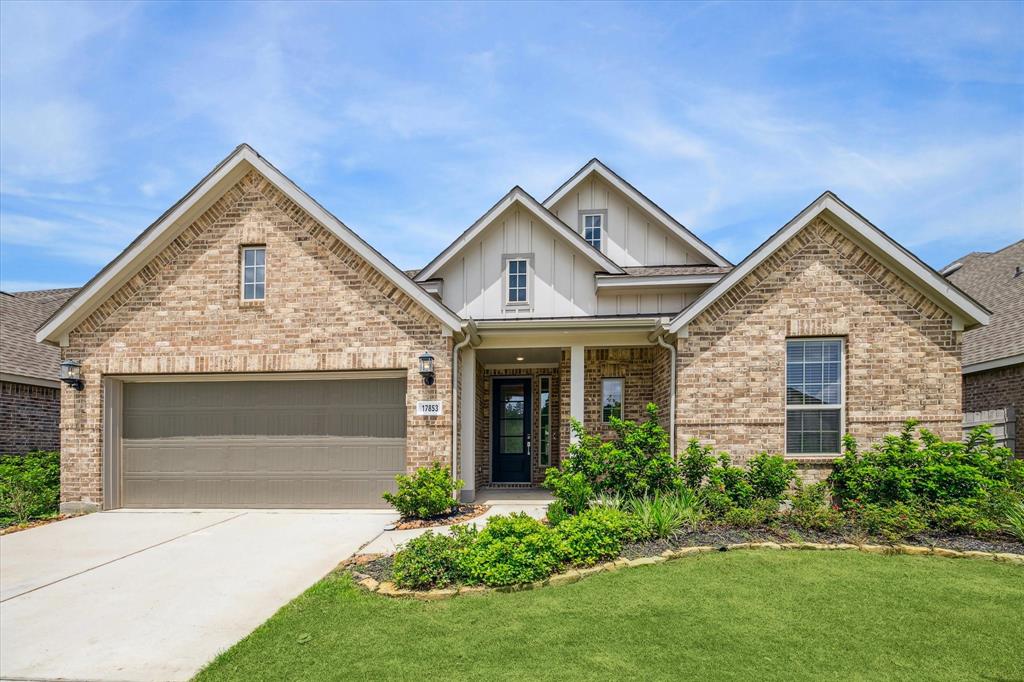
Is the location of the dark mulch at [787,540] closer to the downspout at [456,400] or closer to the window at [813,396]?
the window at [813,396]

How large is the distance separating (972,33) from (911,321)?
4733 mm

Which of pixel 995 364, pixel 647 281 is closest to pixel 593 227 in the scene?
pixel 647 281

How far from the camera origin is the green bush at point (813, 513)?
27.8ft

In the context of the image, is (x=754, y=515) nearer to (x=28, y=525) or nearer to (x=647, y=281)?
(x=647, y=281)

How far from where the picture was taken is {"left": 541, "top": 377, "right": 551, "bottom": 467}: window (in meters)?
14.9

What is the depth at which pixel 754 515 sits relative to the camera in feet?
28.2

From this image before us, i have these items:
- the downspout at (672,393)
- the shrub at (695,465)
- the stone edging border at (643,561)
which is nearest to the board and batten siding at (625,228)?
the downspout at (672,393)

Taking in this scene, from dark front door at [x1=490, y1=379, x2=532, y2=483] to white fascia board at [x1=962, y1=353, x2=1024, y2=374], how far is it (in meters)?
9.46

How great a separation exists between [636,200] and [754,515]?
338 inches

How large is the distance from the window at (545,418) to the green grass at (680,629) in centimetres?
777

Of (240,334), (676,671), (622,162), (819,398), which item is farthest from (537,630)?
(622,162)

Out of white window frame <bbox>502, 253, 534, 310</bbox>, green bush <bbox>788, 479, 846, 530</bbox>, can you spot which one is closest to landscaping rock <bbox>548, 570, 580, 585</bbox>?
green bush <bbox>788, 479, 846, 530</bbox>

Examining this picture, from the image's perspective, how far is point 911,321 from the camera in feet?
35.2

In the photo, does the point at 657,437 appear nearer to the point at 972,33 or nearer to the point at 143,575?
the point at 143,575
